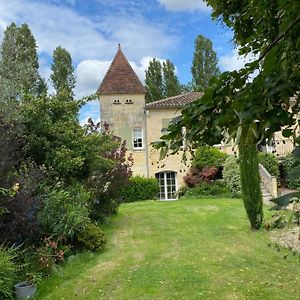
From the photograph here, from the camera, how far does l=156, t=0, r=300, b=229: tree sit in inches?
69.1

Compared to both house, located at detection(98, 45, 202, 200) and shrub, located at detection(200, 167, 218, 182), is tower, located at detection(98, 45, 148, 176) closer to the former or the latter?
house, located at detection(98, 45, 202, 200)

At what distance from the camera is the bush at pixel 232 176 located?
2061 cm

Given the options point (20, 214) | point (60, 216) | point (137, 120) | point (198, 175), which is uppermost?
point (137, 120)

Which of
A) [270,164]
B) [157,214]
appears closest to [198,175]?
[270,164]

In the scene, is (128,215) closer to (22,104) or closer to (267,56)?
(22,104)

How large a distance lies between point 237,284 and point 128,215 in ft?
30.4

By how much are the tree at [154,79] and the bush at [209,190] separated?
65.4ft

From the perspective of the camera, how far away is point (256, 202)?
37.1ft

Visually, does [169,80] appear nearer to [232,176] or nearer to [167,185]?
[167,185]

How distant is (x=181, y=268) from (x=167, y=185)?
1690cm

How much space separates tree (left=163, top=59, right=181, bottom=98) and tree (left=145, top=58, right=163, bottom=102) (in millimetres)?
496

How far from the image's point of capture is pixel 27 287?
6324 millimetres

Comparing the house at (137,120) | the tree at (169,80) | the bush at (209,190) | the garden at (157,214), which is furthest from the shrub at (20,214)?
the tree at (169,80)

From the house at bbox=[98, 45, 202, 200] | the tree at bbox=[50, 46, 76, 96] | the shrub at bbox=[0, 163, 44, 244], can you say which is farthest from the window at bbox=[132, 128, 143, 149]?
the shrub at bbox=[0, 163, 44, 244]
